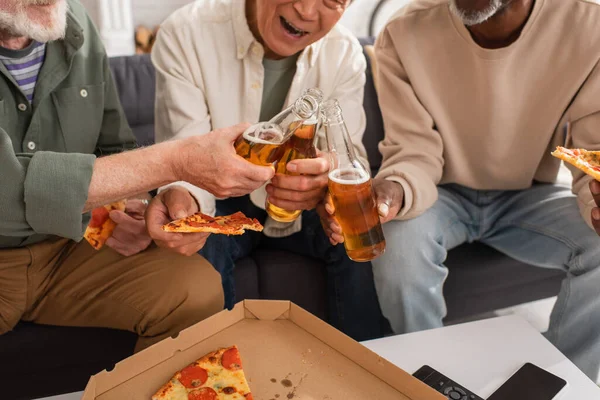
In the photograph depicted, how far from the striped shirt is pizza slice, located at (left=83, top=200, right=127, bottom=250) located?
0.33m

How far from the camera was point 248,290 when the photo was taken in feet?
6.00

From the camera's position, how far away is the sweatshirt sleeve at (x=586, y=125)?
157 cm

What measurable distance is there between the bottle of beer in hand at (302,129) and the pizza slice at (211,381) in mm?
460

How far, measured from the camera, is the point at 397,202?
1582 mm

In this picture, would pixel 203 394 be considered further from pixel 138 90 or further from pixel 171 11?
pixel 171 11

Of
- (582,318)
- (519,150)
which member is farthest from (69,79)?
(582,318)

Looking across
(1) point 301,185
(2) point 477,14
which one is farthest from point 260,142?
(2) point 477,14

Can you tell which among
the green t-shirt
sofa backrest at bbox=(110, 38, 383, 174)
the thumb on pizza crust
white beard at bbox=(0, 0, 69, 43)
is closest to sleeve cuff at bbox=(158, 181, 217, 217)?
the thumb on pizza crust

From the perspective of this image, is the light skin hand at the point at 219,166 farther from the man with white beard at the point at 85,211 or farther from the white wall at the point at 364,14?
the white wall at the point at 364,14

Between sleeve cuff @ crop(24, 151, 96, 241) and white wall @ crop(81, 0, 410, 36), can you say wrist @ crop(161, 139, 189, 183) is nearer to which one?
sleeve cuff @ crop(24, 151, 96, 241)

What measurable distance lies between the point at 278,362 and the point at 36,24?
965 millimetres

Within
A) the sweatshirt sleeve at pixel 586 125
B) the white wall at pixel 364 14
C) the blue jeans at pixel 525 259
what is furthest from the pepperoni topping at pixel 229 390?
the white wall at pixel 364 14

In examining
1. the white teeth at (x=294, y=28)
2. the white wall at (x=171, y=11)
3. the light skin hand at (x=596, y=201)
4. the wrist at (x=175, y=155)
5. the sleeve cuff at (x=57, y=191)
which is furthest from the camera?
the white wall at (x=171, y=11)

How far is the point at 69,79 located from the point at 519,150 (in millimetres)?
1312
